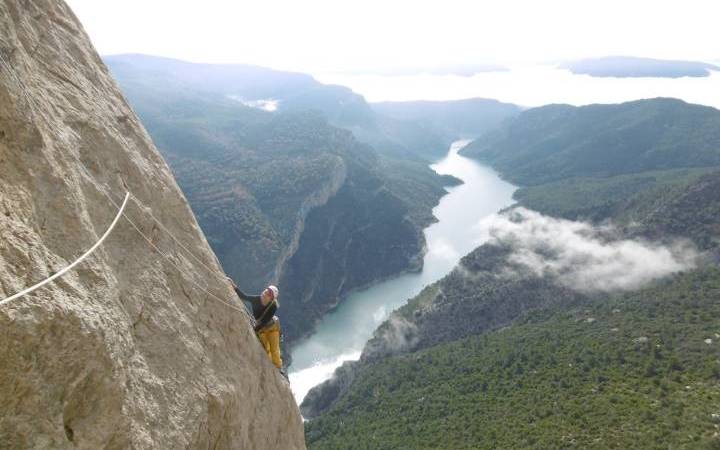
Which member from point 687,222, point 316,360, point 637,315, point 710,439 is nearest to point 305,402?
point 316,360

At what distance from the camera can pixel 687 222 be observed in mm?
71062

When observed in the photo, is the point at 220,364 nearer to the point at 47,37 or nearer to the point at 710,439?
the point at 47,37

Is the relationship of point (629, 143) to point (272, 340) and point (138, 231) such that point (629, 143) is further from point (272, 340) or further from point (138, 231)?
point (138, 231)

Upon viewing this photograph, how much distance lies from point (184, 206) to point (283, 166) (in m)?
104

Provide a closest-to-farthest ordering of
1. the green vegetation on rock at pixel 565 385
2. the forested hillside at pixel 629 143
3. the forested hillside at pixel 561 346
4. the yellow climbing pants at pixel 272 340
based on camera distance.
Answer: the yellow climbing pants at pixel 272 340 < the green vegetation on rock at pixel 565 385 < the forested hillside at pixel 561 346 < the forested hillside at pixel 629 143

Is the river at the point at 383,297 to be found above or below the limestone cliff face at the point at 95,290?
below

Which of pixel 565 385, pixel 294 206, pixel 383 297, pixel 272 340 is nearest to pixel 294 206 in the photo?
pixel 294 206

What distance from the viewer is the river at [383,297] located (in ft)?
A: 260

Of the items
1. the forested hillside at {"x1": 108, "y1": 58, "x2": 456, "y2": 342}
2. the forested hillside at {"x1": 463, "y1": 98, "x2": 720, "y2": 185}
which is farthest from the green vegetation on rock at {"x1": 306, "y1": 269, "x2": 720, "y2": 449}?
the forested hillside at {"x1": 463, "y1": 98, "x2": 720, "y2": 185}

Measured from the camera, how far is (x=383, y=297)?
342 ft

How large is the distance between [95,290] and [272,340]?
529cm

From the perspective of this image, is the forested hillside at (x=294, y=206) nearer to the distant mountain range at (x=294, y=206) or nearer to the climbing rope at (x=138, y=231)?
the distant mountain range at (x=294, y=206)

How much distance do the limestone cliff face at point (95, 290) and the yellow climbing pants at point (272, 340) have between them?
61cm

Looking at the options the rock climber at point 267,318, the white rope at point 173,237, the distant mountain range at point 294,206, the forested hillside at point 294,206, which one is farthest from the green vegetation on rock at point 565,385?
the distant mountain range at point 294,206
